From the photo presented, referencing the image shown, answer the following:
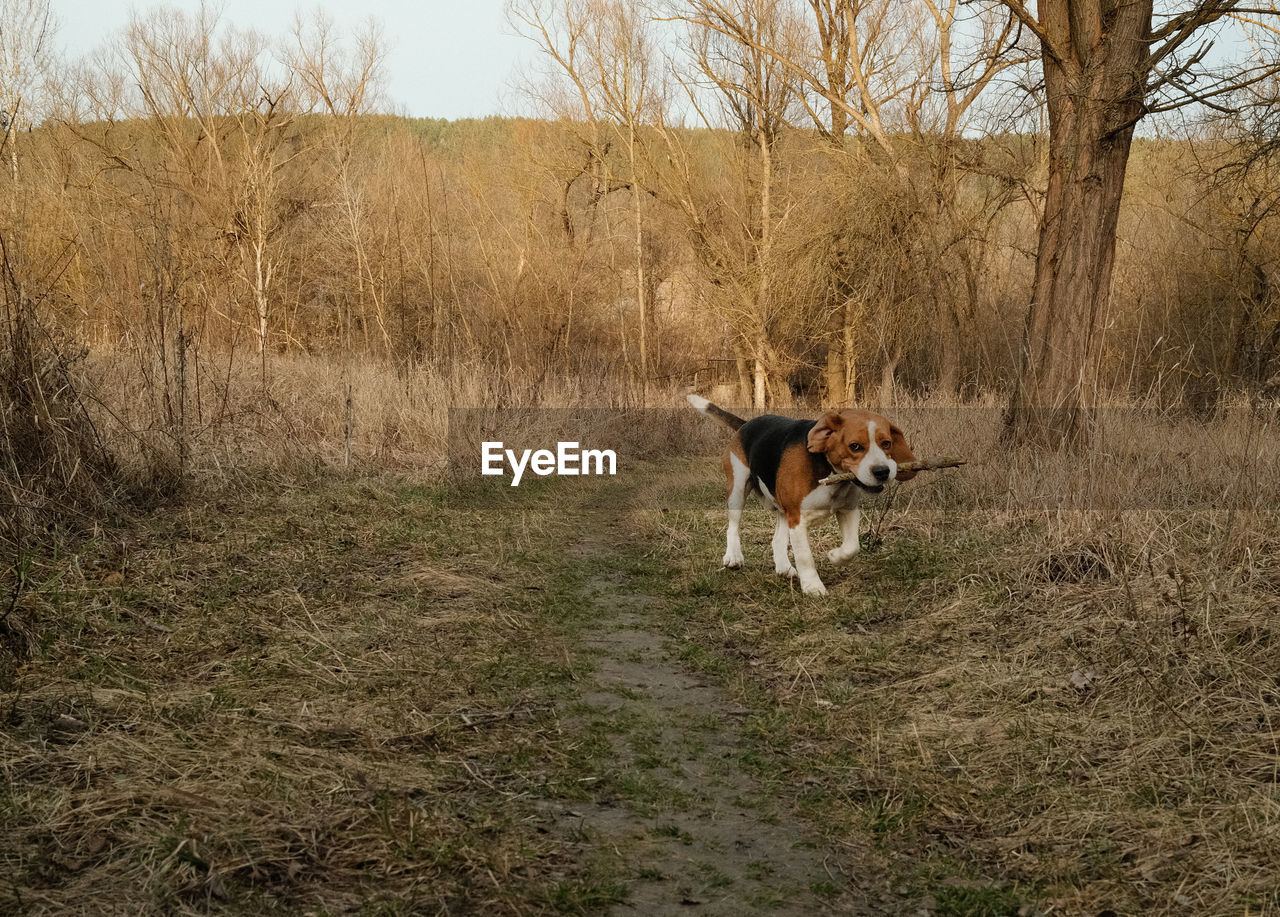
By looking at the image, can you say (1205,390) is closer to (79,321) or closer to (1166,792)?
(1166,792)

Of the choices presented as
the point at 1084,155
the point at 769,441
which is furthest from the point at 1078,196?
the point at 769,441

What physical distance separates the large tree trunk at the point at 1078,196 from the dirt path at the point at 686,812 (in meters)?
5.00

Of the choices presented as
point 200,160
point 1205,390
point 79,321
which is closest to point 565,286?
point 200,160

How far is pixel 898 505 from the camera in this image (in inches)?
320

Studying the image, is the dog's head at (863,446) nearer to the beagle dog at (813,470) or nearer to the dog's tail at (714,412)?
the beagle dog at (813,470)

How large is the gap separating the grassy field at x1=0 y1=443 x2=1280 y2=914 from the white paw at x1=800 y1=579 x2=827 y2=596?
0.19 feet

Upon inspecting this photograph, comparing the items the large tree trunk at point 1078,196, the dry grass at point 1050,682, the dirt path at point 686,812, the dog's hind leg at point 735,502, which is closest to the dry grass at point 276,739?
the dirt path at point 686,812

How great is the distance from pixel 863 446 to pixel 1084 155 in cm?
443

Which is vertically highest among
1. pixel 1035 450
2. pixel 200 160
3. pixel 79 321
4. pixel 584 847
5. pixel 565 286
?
pixel 200 160

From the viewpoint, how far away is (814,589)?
6062mm

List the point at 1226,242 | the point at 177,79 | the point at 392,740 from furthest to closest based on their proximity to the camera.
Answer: the point at 177,79 → the point at 1226,242 → the point at 392,740

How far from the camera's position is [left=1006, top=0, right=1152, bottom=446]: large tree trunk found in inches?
319

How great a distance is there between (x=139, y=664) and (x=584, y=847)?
2461 mm

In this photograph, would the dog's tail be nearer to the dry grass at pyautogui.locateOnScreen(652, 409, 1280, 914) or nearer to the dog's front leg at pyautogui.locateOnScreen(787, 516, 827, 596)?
the dry grass at pyautogui.locateOnScreen(652, 409, 1280, 914)
